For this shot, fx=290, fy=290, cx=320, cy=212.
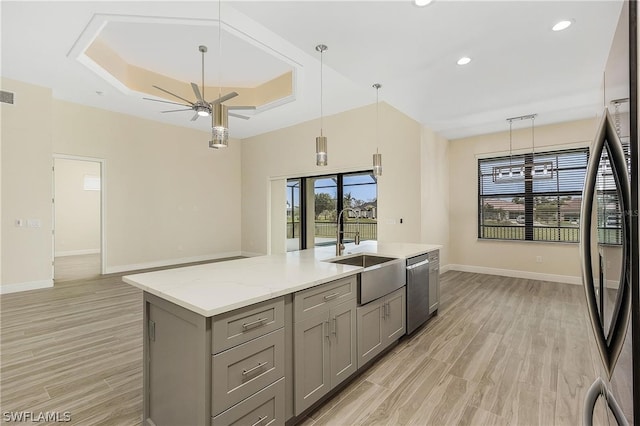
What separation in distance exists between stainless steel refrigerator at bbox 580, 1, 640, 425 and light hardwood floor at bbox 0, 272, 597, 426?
956 millimetres

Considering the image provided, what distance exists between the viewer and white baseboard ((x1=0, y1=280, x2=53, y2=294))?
14.5 feet

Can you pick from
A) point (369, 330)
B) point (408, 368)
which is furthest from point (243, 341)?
point (408, 368)

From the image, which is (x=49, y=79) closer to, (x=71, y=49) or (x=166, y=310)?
(x=71, y=49)

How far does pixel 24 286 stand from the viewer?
4582 millimetres

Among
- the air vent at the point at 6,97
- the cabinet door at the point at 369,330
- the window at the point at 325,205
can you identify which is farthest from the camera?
the window at the point at 325,205

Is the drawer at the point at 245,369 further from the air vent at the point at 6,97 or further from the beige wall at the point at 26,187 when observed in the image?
the air vent at the point at 6,97

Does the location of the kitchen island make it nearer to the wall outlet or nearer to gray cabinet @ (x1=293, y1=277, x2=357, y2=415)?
gray cabinet @ (x1=293, y1=277, x2=357, y2=415)

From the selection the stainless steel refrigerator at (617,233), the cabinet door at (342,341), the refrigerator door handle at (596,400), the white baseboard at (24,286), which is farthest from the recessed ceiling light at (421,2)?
the white baseboard at (24,286)

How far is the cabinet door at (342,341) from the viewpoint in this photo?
1.95 m

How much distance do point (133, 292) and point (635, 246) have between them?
17.9 ft

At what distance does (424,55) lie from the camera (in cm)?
306

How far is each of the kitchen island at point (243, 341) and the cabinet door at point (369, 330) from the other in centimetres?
13

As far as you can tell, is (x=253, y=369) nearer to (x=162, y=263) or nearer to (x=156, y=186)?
(x=162, y=263)

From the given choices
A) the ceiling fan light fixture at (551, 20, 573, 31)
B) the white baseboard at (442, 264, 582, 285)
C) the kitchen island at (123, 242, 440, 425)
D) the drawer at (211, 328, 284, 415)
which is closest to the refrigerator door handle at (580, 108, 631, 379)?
the kitchen island at (123, 242, 440, 425)
